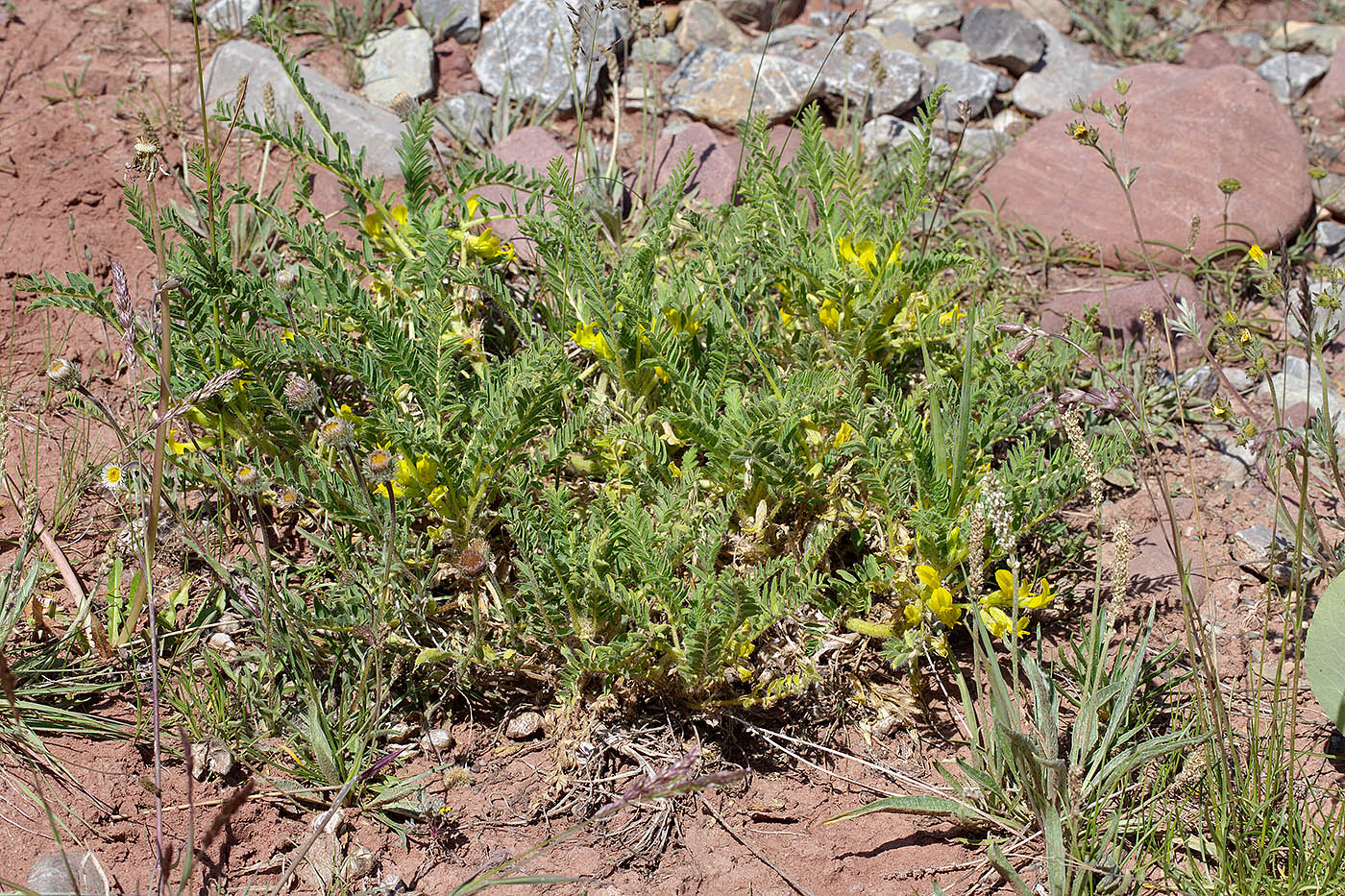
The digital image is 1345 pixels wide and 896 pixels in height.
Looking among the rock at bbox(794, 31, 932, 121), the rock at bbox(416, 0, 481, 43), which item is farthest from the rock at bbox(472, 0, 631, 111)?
the rock at bbox(794, 31, 932, 121)

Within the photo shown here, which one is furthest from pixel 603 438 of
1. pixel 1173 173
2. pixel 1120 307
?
pixel 1173 173

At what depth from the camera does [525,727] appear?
2.21 m

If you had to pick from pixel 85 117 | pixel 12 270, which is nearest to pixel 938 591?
pixel 12 270

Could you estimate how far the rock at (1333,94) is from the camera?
4.30m

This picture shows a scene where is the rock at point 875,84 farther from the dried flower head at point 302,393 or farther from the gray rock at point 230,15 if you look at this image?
the dried flower head at point 302,393

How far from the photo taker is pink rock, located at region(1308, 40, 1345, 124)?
430cm

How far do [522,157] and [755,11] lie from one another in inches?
64.9

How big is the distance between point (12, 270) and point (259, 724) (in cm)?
174

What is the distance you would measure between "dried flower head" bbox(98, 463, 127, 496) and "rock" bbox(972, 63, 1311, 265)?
2867 millimetres

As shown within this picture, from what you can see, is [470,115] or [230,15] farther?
[230,15]

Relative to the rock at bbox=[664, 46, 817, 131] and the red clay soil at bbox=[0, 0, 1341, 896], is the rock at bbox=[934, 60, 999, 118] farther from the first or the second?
the red clay soil at bbox=[0, 0, 1341, 896]

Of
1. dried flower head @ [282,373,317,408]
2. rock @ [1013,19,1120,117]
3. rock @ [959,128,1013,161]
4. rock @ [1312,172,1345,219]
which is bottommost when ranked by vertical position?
rock @ [1312,172,1345,219]

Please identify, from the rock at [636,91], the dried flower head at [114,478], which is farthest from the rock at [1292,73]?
the dried flower head at [114,478]

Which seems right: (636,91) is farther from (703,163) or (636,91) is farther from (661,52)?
(703,163)
